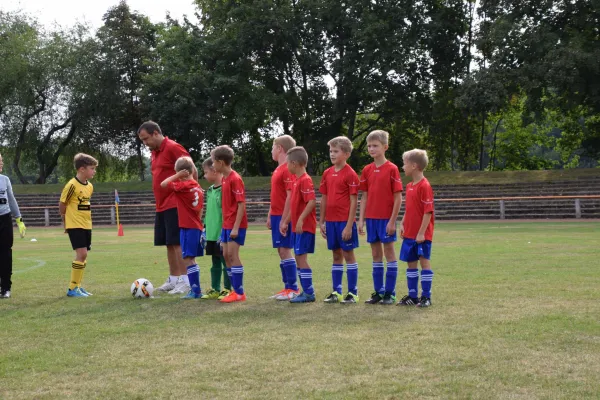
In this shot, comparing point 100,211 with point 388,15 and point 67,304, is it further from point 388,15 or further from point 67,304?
point 67,304

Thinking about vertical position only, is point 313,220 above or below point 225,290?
above

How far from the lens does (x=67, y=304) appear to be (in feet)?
28.7

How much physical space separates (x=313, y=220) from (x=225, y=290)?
5.01 ft

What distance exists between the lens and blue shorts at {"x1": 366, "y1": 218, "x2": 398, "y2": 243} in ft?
27.1

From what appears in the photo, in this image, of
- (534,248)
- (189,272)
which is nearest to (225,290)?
(189,272)

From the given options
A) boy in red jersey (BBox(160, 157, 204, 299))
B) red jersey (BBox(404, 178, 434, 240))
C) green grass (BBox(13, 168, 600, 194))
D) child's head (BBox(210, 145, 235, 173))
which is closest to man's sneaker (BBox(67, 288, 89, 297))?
boy in red jersey (BBox(160, 157, 204, 299))

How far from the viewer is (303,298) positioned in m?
8.47

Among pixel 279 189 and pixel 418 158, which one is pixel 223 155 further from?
pixel 418 158

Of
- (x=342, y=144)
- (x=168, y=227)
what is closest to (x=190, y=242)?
(x=168, y=227)

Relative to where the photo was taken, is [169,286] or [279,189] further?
[169,286]

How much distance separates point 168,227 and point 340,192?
2.46 meters

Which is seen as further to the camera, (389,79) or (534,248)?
(389,79)

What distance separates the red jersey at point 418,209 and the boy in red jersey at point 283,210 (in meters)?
1.42

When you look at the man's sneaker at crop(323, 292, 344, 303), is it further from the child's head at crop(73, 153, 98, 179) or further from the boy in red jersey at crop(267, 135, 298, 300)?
the child's head at crop(73, 153, 98, 179)
